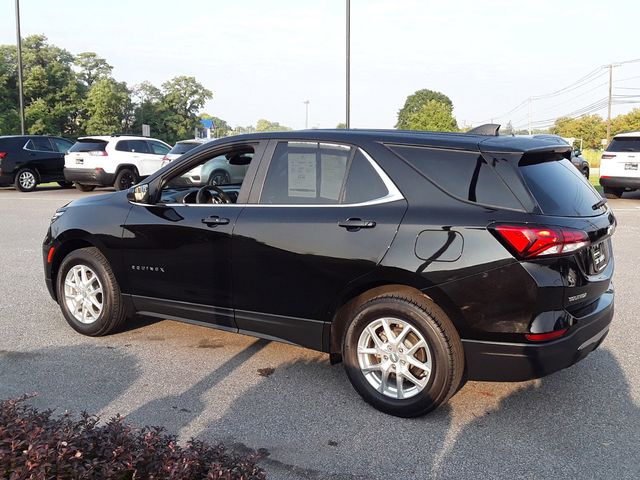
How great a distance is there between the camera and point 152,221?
475 cm

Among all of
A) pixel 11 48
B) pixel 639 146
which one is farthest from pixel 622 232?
pixel 11 48

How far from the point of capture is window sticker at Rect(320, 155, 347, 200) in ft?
13.2

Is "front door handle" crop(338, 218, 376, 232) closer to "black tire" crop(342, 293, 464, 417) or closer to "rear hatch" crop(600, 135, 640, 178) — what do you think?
"black tire" crop(342, 293, 464, 417)

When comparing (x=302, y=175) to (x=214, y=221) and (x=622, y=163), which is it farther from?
(x=622, y=163)

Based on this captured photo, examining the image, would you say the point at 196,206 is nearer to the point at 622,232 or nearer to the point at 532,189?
the point at 532,189

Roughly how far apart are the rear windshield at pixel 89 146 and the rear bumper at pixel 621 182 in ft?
47.1

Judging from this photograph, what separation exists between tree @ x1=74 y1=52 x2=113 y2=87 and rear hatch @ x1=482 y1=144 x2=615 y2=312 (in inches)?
2676

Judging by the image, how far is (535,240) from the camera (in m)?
3.36

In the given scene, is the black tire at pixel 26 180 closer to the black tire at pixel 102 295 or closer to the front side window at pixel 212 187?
the black tire at pixel 102 295

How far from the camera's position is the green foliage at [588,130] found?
94.1 m

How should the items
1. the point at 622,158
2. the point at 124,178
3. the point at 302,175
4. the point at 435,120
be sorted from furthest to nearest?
the point at 435,120 → the point at 124,178 → the point at 622,158 → the point at 302,175

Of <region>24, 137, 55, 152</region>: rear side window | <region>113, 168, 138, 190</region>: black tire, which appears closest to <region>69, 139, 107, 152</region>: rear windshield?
<region>113, 168, 138, 190</region>: black tire

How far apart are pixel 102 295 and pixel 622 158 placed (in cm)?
1564

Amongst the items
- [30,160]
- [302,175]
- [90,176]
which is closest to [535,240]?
[302,175]
